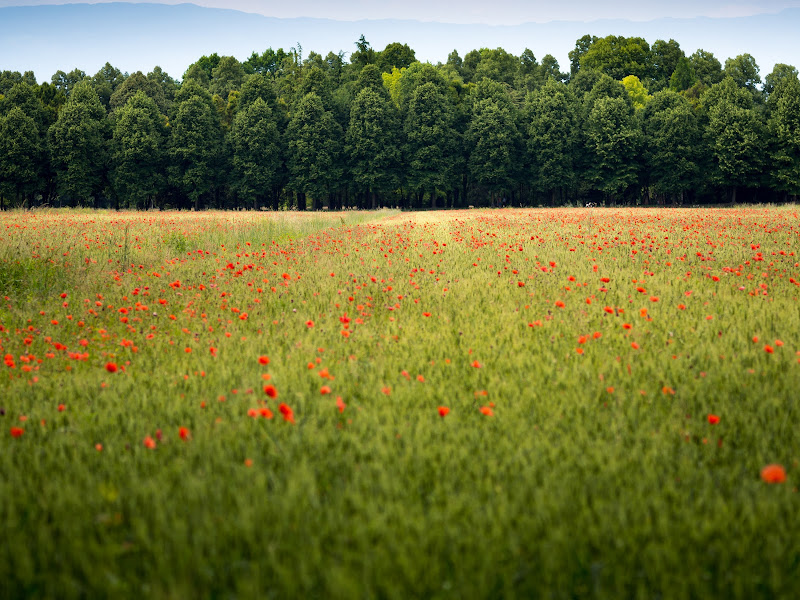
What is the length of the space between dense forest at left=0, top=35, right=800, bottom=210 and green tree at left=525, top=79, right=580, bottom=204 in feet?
0.47

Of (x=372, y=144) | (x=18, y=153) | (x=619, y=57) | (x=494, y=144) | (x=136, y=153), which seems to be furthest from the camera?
(x=619, y=57)

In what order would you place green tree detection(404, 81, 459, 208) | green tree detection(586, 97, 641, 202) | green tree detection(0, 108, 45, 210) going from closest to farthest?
green tree detection(0, 108, 45, 210), green tree detection(586, 97, 641, 202), green tree detection(404, 81, 459, 208)

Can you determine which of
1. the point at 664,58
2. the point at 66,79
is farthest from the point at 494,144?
the point at 66,79

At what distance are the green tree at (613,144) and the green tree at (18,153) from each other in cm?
5108

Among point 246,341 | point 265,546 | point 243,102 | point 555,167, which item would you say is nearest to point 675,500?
point 265,546

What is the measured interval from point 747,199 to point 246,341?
A: 2434 inches

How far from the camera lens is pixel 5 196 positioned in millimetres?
44844

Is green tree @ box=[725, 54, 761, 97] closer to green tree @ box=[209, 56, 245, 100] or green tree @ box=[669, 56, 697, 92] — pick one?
green tree @ box=[669, 56, 697, 92]

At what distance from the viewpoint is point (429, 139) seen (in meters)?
54.2

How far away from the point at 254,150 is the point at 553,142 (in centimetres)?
2978

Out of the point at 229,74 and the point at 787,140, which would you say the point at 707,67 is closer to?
the point at 787,140

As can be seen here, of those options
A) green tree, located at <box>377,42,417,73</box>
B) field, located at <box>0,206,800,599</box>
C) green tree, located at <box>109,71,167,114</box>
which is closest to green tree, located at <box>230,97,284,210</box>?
green tree, located at <box>109,71,167,114</box>

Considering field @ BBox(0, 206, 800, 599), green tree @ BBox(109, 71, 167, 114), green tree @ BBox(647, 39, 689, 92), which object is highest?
green tree @ BBox(647, 39, 689, 92)

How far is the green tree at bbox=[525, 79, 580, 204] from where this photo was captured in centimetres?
5319
